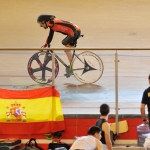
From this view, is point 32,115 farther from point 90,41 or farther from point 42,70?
point 90,41

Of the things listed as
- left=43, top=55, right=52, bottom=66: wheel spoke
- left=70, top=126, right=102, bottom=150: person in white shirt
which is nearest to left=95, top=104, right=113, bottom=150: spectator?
left=70, top=126, right=102, bottom=150: person in white shirt

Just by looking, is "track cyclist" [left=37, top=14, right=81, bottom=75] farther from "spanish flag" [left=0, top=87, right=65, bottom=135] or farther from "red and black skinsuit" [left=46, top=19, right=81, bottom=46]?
"spanish flag" [left=0, top=87, right=65, bottom=135]

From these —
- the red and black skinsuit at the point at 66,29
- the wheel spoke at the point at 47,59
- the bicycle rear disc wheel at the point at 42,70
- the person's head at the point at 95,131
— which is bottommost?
the person's head at the point at 95,131

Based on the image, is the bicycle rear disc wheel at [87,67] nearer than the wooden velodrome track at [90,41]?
No

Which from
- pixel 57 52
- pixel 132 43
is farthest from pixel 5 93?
pixel 132 43

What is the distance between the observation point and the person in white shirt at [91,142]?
16.0 feet

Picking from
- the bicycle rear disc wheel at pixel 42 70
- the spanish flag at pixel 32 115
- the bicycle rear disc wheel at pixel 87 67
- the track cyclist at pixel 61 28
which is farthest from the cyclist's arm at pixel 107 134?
the track cyclist at pixel 61 28

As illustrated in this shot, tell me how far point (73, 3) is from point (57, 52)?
6.29m

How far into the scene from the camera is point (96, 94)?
20.8 ft

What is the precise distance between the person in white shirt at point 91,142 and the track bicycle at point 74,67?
1.44 meters

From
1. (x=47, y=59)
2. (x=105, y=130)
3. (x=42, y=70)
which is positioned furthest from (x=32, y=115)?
(x=105, y=130)

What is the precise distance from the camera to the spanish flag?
6105 millimetres

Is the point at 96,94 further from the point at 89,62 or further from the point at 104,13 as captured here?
the point at 104,13

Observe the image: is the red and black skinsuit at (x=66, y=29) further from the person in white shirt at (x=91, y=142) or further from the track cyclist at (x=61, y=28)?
the person in white shirt at (x=91, y=142)
